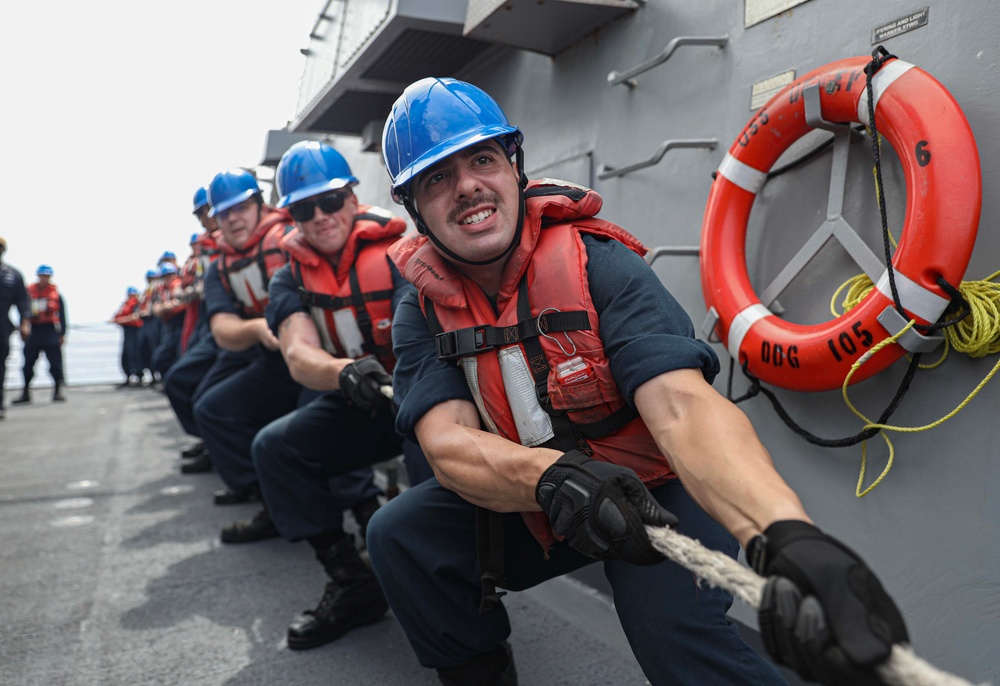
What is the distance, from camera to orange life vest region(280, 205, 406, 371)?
2809mm

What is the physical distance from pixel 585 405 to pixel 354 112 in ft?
15.9

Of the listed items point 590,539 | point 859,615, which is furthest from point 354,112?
point 859,615

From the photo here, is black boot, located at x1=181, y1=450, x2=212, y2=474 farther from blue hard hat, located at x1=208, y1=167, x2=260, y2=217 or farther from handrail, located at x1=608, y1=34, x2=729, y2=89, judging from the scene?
handrail, located at x1=608, y1=34, x2=729, y2=89

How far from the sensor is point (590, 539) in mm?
Result: 1209

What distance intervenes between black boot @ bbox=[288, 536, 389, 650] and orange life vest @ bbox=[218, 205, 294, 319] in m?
1.75

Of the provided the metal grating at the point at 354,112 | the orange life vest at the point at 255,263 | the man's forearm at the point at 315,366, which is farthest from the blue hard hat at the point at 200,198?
the man's forearm at the point at 315,366

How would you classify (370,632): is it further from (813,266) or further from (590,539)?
(813,266)

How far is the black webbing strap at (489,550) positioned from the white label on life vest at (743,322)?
42.5 inches

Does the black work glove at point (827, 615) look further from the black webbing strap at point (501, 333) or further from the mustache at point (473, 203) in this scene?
the mustache at point (473, 203)

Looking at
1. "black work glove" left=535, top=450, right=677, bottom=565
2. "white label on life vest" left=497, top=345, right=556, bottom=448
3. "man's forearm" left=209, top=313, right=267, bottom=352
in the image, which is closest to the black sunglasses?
"man's forearm" left=209, top=313, right=267, bottom=352

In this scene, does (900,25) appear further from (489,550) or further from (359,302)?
(359,302)

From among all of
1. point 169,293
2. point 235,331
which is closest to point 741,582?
point 235,331

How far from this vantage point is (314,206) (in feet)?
9.52

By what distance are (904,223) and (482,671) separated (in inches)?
62.9
